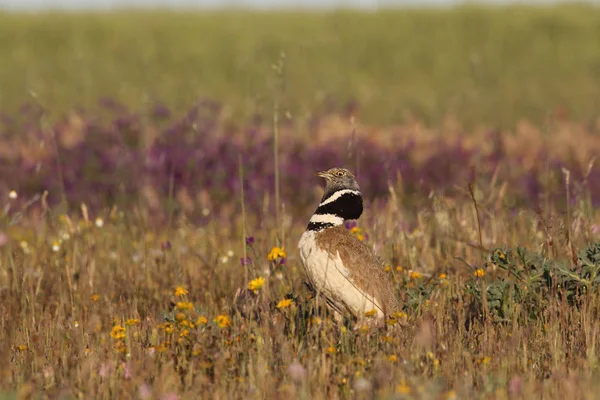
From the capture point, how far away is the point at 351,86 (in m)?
25.3

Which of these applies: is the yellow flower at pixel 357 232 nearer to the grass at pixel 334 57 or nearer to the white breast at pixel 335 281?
the white breast at pixel 335 281

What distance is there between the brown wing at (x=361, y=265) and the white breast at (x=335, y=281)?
31mm

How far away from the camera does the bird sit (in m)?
4.89

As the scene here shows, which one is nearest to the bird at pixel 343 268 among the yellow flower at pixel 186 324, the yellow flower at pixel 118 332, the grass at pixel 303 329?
the grass at pixel 303 329

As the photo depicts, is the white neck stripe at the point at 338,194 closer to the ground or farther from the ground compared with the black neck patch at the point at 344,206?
farther from the ground

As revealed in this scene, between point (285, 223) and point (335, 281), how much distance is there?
1974mm

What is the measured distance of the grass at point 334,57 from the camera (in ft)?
78.2

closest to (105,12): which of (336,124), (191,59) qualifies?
(191,59)

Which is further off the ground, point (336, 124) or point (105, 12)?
point (105, 12)

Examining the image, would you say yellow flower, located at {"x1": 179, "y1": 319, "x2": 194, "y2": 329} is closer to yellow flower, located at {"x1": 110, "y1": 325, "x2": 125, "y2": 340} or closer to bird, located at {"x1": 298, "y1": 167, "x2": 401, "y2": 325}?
yellow flower, located at {"x1": 110, "y1": 325, "x2": 125, "y2": 340}

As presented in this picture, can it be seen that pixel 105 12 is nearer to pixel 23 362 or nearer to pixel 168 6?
pixel 168 6

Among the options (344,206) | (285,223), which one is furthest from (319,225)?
(285,223)

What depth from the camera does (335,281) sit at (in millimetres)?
4883

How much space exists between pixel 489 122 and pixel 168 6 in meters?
17.0
